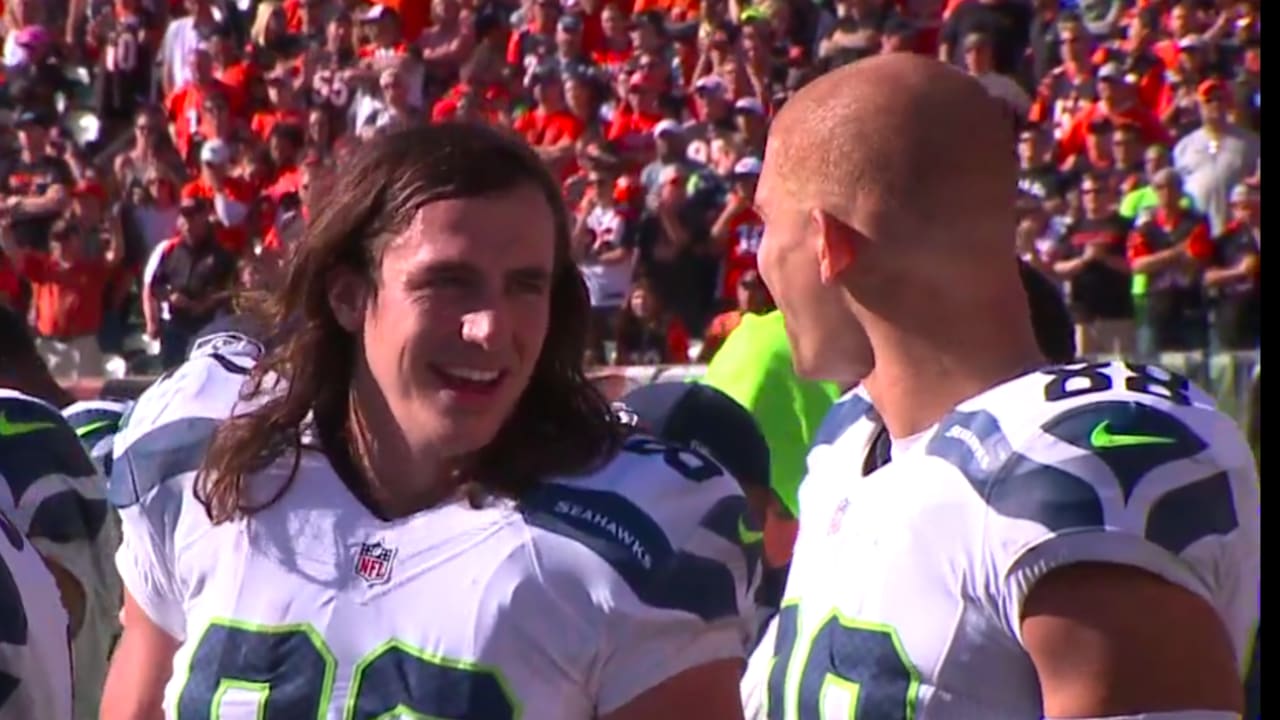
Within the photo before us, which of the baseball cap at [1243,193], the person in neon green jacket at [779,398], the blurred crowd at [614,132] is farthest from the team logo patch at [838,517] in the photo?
the baseball cap at [1243,193]

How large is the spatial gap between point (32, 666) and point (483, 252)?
0.69 meters

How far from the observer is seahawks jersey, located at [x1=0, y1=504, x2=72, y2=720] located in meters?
2.62

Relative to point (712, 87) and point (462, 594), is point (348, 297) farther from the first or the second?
point (712, 87)

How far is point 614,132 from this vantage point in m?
13.1

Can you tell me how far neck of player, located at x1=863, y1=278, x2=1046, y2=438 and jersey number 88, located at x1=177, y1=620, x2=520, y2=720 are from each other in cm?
54

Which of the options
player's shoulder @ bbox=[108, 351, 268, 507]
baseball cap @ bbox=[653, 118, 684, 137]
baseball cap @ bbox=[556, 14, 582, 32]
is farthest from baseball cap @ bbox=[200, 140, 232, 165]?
player's shoulder @ bbox=[108, 351, 268, 507]

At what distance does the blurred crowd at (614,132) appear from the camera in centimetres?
1068

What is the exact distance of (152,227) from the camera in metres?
13.8

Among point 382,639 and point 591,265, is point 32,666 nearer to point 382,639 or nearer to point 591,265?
point 382,639

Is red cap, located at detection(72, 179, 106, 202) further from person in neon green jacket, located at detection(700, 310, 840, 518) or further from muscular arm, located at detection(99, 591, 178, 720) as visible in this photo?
muscular arm, located at detection(99, 591, 178, 720)

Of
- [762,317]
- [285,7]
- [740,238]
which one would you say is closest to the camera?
[762,317]

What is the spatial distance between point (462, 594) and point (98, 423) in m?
1.77

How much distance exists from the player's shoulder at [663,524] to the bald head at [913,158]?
39 cm

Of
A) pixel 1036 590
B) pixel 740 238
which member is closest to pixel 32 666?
pixel 1036 590
